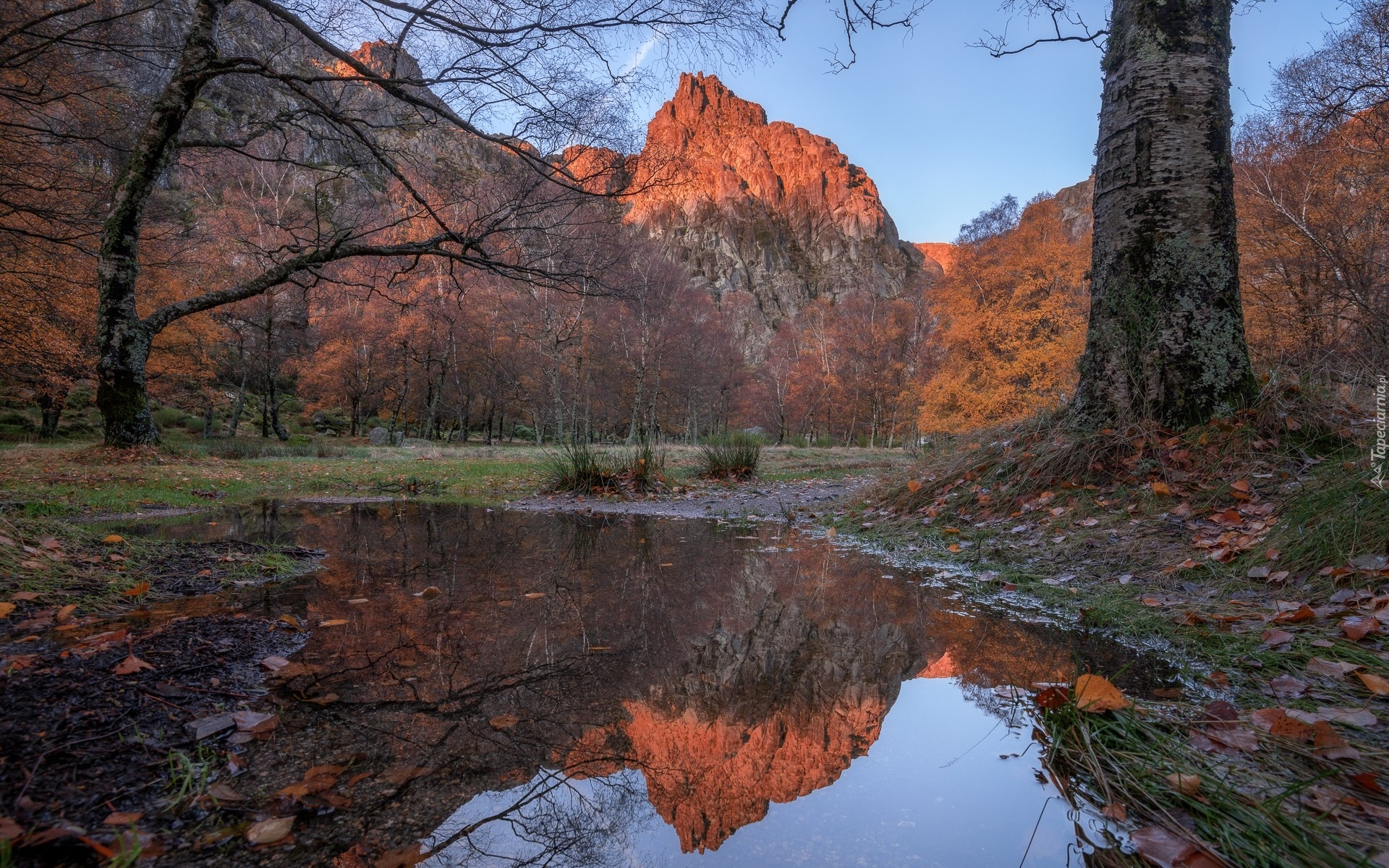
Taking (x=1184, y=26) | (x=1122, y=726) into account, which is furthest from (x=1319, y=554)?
(x=1184, y=26)

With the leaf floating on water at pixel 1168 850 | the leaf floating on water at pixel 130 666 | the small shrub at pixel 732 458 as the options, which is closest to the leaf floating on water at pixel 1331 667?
the leaf floating on water at pixel 1168 850

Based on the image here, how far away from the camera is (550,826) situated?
1.19 meters

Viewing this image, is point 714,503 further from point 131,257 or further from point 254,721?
point 131,257

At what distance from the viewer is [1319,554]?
2.35 metres

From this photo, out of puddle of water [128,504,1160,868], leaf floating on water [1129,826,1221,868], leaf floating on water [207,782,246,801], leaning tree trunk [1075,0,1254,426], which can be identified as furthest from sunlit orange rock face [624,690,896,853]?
leaning tree trunk [1075,0,1254,426]

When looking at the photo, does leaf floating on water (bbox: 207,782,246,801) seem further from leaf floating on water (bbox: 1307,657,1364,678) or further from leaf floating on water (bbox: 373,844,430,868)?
leaf floating on water (bbox: 1307,657,1364,678)

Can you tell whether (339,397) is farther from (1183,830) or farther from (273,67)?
(1183,830)

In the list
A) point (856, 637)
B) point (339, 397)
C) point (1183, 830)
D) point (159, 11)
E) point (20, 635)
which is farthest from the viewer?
point (339, 397)

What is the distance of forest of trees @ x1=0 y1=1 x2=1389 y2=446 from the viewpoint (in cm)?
643

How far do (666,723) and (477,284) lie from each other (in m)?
29.4

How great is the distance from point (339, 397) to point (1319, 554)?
37.1 metres

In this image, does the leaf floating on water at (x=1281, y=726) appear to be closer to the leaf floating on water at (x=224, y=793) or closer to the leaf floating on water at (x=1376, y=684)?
the leaf floating on water at (x=1376, y=684)

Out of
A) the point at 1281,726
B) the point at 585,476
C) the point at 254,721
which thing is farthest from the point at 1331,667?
the point at 585,476

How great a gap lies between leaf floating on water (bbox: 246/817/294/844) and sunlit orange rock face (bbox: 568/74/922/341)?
8643 centimetres
